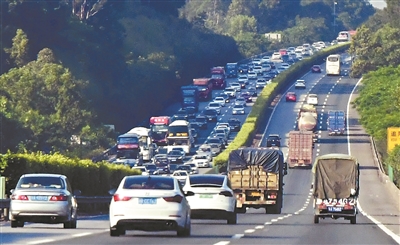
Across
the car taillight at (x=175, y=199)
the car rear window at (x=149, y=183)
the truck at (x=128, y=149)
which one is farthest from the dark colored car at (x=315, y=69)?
the car taillight at (x=175, y=199)

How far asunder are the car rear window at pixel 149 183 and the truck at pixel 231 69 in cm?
15005

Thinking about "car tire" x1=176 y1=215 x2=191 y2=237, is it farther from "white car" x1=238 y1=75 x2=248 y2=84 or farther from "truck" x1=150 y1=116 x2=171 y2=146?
Result: "white car" x1=238 y1=75 x2=248 y2=84

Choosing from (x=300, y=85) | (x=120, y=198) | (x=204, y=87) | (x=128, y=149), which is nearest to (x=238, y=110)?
(x=204, y=87)

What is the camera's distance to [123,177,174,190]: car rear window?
26.5 metres

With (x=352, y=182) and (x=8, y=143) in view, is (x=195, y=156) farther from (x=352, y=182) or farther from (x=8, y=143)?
(x=352, y=182)

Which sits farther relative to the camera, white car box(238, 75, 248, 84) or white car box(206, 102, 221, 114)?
white car box(238, 75, 248, 84)

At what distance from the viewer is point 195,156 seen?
341 feet

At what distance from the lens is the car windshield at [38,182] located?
1205 inches

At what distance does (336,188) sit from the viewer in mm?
44156

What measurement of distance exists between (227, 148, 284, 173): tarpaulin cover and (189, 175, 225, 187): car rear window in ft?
45.8

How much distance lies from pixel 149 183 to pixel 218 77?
447 ft

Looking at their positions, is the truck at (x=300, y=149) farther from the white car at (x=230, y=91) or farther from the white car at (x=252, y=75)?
the white car at (x=252, y=75)

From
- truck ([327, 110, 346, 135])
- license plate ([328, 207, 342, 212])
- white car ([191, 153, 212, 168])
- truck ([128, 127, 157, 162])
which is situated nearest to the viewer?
license plate ([328, 207, 342, 212])

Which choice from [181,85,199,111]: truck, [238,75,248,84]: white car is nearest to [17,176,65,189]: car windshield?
[181,85,199,111]: truck
